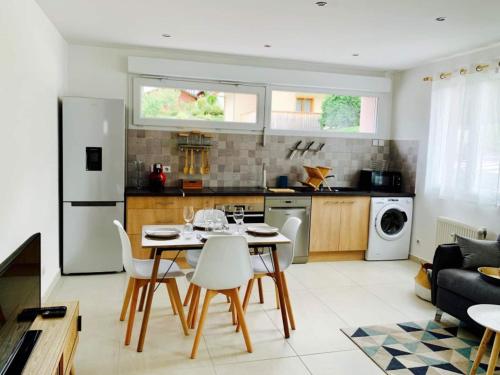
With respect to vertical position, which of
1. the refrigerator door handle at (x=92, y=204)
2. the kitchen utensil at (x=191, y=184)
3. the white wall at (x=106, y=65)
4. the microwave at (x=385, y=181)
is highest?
the white wall at (x=106, y=65)

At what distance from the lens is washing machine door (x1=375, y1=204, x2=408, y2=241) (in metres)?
5.25

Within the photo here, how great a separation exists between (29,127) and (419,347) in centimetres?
329

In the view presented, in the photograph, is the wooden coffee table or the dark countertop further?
the dark countertop

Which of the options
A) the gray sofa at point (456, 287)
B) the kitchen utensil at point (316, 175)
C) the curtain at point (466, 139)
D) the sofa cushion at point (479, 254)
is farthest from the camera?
the kitchen utensil at point (316, 175)

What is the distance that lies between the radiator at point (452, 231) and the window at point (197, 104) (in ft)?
8.13

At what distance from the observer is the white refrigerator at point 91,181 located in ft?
13.8

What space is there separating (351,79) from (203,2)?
286 cm

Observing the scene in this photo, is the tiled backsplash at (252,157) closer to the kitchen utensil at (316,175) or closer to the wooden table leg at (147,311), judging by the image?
the kitchen utensil at (316,175)

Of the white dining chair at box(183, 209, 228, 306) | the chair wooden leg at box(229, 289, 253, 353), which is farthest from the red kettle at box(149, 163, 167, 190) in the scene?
the chair wooden leg at box(229, 289, 253, 353)

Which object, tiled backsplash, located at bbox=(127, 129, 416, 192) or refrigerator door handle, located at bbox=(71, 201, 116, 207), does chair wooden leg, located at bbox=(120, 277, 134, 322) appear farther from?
tiled backsplash, located at bbox=(127, 129, 416, 192)

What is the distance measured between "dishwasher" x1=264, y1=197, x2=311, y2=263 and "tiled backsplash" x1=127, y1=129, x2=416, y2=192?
62 centimetres

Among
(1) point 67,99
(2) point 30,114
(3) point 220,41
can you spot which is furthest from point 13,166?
(3) point 220,41

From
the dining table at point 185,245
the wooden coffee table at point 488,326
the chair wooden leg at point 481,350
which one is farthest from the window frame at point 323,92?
the chair wooden leg at point 481,350

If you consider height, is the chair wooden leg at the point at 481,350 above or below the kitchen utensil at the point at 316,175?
below
